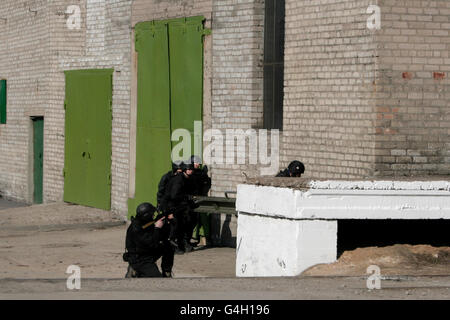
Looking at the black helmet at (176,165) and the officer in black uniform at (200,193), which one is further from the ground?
the black helmet at (176,165)

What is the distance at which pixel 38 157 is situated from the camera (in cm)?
2511

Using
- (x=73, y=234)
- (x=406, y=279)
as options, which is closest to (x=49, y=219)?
(x=73, y=234)

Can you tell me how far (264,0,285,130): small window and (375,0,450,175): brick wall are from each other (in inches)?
118

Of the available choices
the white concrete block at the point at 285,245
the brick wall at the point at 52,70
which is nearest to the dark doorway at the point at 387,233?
the white concrete block at the point at 285,245

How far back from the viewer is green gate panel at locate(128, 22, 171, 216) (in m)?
18.9

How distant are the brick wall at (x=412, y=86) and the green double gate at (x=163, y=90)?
15.7 ft

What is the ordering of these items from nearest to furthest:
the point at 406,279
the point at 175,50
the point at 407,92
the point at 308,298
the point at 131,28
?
the point at 308,298, the point at 406,279, the point at 407,92, the point at 175,50, the point at 131,28

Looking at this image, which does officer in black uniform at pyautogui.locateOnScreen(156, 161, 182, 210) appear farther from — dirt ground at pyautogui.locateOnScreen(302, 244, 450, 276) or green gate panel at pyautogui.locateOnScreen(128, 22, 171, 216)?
dirt ground at pyautogui.locateOnScreen(302, 244, 450, 276)

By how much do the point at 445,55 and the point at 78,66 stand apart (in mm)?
10546

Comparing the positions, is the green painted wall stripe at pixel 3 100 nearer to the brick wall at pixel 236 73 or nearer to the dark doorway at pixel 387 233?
the brick wall at pixel 236 73

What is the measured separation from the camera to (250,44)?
662 inches

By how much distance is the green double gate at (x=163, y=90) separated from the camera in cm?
1808

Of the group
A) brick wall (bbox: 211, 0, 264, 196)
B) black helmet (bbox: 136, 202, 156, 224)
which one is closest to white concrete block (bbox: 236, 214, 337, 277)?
black helmet (bbox: 136, 202, 156, 224)

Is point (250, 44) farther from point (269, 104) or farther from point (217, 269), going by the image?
point (217, 269)
